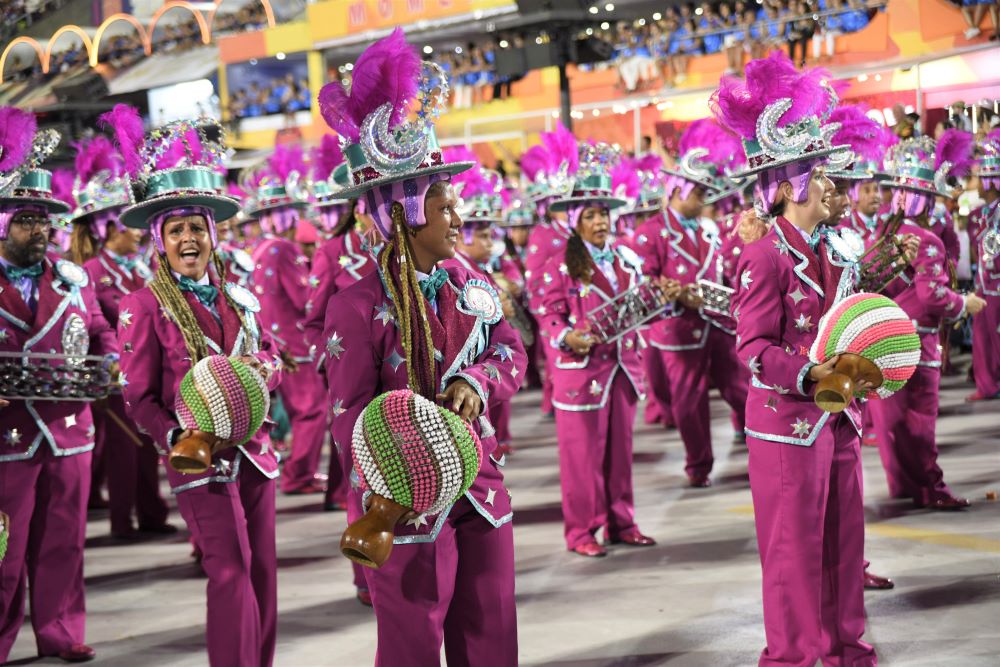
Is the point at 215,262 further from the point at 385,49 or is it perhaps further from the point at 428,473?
the point at 428,473

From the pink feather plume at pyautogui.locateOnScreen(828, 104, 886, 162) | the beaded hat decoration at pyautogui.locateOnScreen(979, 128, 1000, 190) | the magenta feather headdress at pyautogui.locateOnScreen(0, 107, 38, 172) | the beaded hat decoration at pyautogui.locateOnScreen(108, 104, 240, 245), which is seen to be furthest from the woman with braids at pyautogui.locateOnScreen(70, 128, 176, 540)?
the beaded hat decoration at pyautogui.locateOnScreen(979, 128, 1000, 190)

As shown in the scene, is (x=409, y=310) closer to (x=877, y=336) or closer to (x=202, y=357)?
(x=202, y=357)

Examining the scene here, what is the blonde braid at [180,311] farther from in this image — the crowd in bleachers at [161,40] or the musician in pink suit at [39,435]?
the crowd in bleachers at [161,40]

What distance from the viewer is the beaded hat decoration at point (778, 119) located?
169 inches

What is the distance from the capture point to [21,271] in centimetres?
527

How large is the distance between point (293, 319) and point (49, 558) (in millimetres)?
4173

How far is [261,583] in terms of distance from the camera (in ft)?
14.5

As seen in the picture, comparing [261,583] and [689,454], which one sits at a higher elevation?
Result: [261,583]

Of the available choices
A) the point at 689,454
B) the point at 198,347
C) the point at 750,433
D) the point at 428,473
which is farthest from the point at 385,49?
the point at 689,454

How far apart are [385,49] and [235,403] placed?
133 centimetres

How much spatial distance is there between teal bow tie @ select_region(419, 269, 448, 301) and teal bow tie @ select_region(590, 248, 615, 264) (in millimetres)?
3392

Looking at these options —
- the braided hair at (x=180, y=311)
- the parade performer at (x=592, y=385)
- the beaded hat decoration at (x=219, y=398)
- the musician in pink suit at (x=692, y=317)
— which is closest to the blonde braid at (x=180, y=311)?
the braided hair at (x=180, y=311)

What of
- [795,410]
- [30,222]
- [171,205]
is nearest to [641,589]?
[795,410]

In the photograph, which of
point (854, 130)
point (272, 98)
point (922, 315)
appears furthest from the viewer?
point (272, 98)
